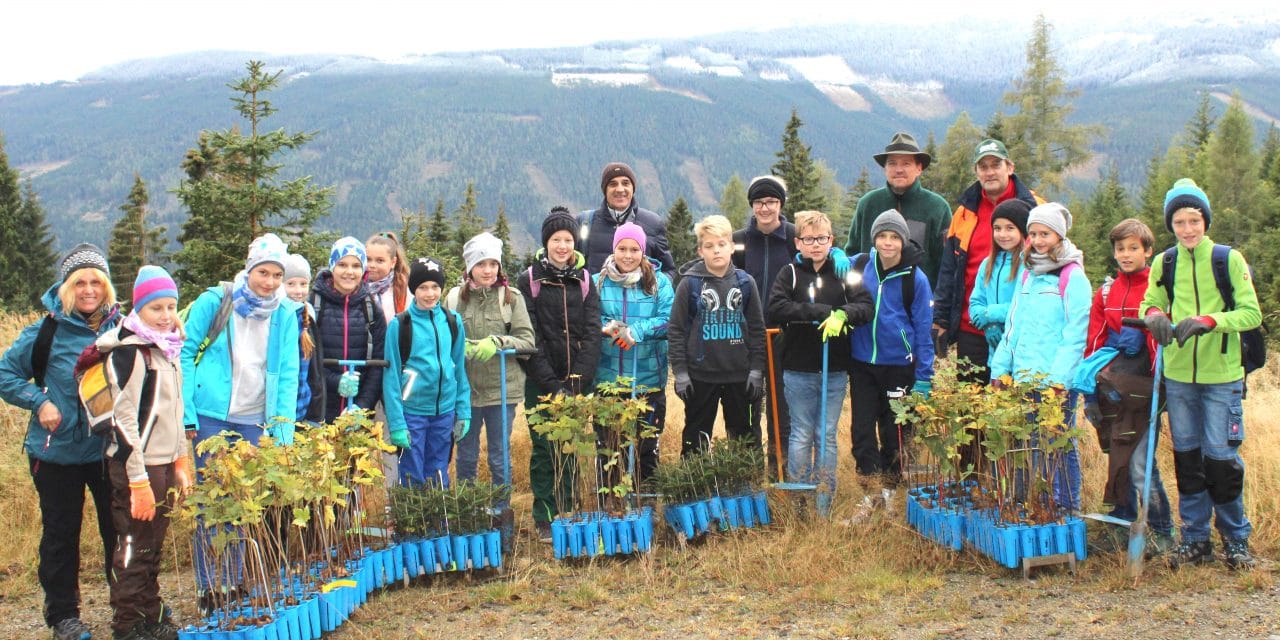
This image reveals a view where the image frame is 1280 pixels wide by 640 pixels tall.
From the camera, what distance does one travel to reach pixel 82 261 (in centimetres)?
458

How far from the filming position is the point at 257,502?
13.8ft

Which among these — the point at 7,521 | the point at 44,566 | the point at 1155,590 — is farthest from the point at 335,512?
the point at 1155,590

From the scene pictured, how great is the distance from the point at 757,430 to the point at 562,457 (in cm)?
126

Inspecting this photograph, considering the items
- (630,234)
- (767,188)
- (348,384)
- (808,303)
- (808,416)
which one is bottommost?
(808,416)

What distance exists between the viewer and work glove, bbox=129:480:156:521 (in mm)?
4266

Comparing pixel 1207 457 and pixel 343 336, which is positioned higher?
pixel 343 336

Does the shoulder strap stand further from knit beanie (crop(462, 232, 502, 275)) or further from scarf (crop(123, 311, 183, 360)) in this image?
knit beanie (crop(462, 232, 502, 275))

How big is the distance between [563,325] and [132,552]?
8.78 feet

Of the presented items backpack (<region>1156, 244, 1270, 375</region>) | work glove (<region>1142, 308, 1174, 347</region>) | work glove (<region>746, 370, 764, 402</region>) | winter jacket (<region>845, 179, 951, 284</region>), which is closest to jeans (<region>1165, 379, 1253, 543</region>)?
backpack (<region>1156, 244, 1270, 375</region>)

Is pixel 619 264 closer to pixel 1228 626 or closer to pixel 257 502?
pixel 257 502

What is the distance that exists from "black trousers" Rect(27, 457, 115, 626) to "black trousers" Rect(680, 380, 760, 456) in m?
3.28

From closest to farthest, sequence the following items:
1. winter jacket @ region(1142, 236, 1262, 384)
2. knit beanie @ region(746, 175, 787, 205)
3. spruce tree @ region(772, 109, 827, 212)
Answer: winter jacket @ region(1142, 236, 1262, 384) < knit beanie @ region(746, 175, 787, 205) < spruce tree @ region(772, 109, 827, 212)

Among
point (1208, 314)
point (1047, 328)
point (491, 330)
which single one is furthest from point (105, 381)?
point (1208, 314)

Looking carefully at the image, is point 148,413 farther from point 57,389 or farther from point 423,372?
point 423,372
